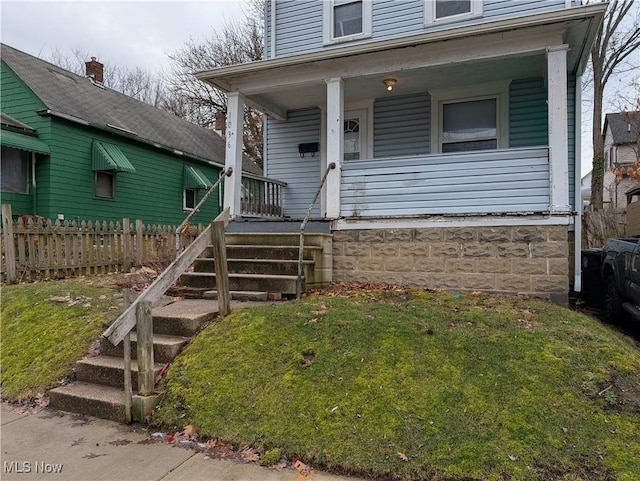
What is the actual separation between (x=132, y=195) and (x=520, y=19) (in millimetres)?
12349

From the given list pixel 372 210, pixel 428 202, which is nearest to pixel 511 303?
pixel 428 202

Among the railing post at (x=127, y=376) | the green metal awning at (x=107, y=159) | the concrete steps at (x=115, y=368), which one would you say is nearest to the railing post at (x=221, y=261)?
the concrete steps at (x=115, y=368)

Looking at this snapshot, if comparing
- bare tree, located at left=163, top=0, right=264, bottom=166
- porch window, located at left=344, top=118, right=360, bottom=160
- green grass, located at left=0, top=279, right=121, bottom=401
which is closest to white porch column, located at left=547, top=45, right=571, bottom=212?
porch window, located at left=344, top=118, right=360, bottom=160

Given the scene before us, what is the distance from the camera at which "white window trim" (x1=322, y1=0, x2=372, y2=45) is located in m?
9.24

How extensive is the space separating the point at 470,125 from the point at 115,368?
7487mm

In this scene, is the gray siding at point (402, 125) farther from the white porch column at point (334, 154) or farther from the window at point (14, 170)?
the window at point (14, 170)

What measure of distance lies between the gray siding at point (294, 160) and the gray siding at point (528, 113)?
4036 millimetres

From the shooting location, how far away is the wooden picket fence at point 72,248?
7.73 metres

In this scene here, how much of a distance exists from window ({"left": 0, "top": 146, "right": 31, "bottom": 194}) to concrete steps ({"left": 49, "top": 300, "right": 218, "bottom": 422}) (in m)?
9.22

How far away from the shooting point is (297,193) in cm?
1009

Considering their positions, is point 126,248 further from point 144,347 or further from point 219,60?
point 219,60

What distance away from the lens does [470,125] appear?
27.9 feet

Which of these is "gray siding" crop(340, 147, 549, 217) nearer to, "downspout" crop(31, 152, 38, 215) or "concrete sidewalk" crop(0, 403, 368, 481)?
"concrete sidewalk" crop(0, 403, 368, 481)

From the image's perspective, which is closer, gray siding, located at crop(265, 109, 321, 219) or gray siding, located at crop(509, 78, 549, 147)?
gray siding, located at crop(509, 78, 549, 147)
